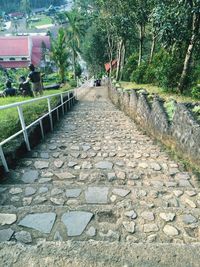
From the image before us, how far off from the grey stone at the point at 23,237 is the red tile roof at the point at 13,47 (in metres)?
49.0

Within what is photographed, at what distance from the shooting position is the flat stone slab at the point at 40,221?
235cm

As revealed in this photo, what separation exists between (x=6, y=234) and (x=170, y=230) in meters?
1.60

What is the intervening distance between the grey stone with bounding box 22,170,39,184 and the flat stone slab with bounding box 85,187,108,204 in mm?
887

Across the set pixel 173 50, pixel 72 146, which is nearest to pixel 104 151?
pixel 72 146

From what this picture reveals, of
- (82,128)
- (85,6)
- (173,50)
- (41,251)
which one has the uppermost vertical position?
(85,6)

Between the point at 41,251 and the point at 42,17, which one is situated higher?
the point at 42,17

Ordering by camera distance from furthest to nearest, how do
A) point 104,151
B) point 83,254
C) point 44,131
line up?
point 44,131, point 104,151, point 83,254

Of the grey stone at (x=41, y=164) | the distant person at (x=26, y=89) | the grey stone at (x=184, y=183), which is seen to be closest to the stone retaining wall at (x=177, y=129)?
the grey stone at (x=184, y=183)

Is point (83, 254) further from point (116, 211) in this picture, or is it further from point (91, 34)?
point (91, 34)

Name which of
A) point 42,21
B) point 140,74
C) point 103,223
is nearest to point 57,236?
point 103,223

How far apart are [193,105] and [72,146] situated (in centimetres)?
285

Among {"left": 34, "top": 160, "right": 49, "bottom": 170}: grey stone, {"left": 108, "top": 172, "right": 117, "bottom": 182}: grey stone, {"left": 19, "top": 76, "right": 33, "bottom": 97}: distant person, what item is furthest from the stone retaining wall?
{"left": 19, "top": 76, "right": 33, "bottom": 97}: distant person

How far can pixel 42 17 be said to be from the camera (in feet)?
412

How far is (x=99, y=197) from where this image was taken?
3064 mm
